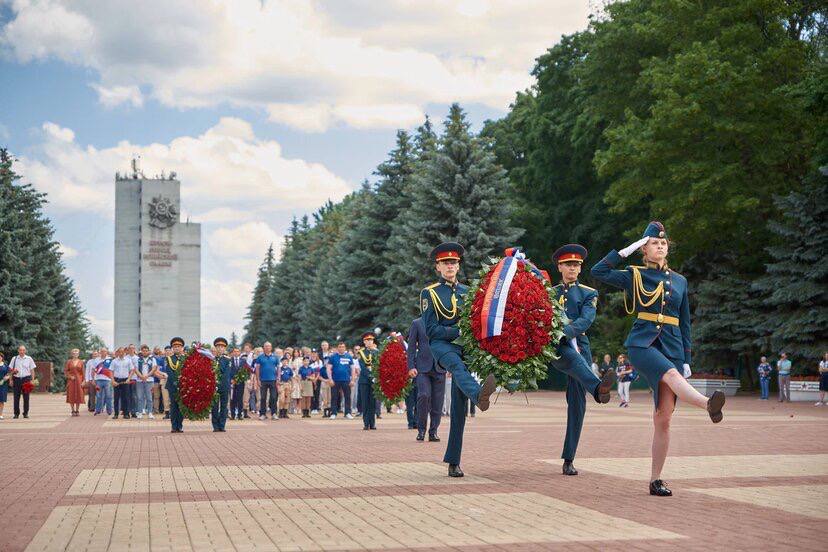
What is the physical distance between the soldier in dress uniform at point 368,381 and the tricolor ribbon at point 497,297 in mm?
11974

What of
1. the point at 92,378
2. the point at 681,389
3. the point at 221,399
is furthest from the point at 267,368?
the point at 681,389

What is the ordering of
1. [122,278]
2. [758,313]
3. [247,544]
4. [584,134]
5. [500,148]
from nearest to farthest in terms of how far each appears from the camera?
[247,544], [758,313], [584,134], [500,148], [122,278]

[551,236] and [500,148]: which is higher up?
[500,148]

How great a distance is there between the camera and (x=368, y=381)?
2433 centimetres

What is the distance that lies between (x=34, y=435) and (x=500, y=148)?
46093mm

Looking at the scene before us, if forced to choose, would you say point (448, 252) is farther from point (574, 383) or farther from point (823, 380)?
point (823, 380)

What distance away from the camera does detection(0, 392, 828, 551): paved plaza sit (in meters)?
8.01

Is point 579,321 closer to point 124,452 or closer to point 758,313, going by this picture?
point 124,452

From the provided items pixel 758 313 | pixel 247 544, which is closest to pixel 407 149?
pixel 758 313

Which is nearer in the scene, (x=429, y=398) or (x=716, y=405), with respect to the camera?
(x=716, y=405)

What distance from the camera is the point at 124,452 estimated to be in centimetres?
1694

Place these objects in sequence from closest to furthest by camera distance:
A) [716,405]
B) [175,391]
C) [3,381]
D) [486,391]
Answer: [716,405], [486,391], [175,391], [3,381]

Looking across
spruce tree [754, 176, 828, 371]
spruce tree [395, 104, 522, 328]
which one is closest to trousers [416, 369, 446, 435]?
spruce tree [754, 176, 828, 371]

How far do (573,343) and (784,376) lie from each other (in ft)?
97.9
